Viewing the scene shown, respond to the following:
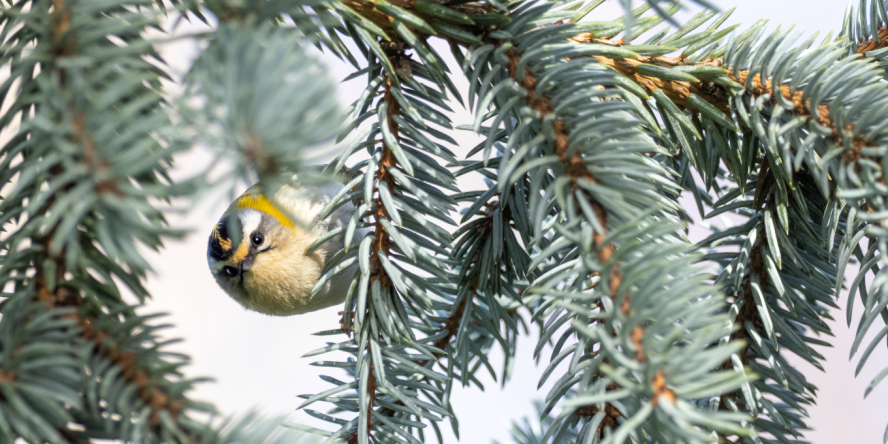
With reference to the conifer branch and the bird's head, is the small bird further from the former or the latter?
the conifer branch

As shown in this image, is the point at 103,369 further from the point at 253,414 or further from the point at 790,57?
the point at 790,57

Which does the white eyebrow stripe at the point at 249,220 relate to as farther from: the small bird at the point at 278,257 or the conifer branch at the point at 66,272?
the conifer branch at the point at 66,272

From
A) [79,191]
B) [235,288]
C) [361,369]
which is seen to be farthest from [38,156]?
[235,288]

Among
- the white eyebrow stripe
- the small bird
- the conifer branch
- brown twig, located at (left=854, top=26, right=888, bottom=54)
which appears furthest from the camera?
the white eyebrow stripe

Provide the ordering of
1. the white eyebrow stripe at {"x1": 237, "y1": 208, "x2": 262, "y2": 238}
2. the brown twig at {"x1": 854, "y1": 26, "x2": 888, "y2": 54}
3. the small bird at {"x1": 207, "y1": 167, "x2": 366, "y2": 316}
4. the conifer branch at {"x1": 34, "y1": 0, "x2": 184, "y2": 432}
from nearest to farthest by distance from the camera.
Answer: the conifer branch at {"x1": 34, "y1": 0, "x2": 184, "y2": 432} < the brown twig at {"x1": 854, "y1": 26, "x2": 888, "y2": 54} < the small bird at {"x1": 207, "y1": 167, "x2": 366, "y2": 316} < the white eyebrow stripe at {"x1": 237, "y1": 208, "x2": 262, "y2": 238}

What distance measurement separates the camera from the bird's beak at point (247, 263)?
62 cm

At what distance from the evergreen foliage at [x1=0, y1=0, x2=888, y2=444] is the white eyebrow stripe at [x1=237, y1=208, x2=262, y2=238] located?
373 millimetres

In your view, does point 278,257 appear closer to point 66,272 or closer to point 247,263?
point 247,263

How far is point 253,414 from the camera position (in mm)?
172

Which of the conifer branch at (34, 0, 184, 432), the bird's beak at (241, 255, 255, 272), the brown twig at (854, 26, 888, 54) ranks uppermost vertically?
the brown twig at (854, 26, 888, 54)

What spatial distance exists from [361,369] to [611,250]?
0.44ft

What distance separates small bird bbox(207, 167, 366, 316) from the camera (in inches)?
20.9

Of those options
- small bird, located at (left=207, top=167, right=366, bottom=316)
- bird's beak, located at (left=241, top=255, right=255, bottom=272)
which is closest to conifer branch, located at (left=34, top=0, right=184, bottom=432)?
small bird, located at (left=207, top=167, right=366, bottom=316)

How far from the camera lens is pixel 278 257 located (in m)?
0.61
